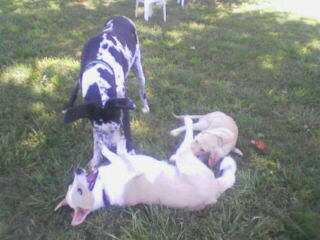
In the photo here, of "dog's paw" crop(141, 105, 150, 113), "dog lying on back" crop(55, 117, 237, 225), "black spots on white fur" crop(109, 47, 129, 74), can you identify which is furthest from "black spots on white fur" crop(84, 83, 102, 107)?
"dog's paw" crop(141, 105, 150, 113)

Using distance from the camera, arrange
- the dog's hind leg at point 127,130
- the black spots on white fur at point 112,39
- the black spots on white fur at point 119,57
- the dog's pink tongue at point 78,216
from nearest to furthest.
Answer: the dog's pink tongue at point 78,216 → the dog's hind leg at point 127,130 → the black spots on white fur at point 119,57 → the black spots on white fur at point 112,39

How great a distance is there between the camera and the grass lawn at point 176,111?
316 centimetres

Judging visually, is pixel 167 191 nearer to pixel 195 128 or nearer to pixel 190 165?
pixel 190 165

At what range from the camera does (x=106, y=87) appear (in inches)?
133

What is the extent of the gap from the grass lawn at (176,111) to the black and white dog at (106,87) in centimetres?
59

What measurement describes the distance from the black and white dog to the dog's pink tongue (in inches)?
25.2

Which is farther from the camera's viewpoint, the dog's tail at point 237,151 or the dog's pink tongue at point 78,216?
the dog's tail at point 237,151

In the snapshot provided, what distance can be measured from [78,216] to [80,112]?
0.88 metres

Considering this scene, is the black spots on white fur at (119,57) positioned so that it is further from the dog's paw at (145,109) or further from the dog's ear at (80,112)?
the dog's ear at (80,112)

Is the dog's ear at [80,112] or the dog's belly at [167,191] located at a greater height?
the dog's ear at [80,112]

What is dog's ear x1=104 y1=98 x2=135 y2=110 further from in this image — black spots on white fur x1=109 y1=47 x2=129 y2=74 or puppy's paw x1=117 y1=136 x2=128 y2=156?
black spots on white fur x1=109 y1=47 x2=129 y2=74

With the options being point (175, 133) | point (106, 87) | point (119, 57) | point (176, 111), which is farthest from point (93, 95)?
point (176, 111)

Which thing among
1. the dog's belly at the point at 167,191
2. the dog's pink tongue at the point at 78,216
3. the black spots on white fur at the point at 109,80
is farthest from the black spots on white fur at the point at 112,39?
the dog's pink tongue at the point at 78,216

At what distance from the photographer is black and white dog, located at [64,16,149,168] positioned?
3.14m
